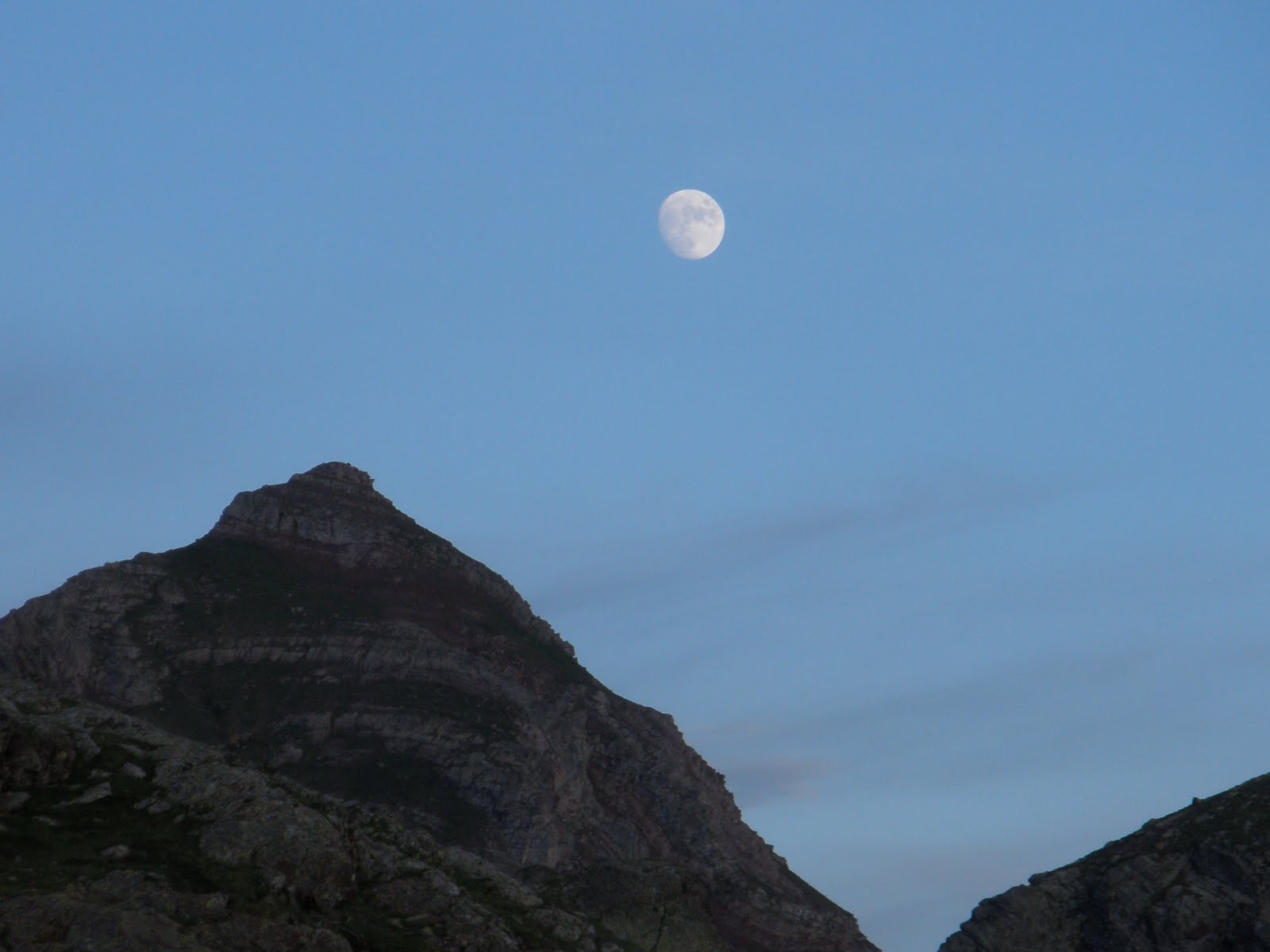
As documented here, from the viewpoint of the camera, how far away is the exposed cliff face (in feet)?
326

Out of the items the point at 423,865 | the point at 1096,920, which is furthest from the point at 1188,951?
the point at 423,865

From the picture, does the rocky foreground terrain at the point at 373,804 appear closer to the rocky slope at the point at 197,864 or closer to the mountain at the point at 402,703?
the rocky slope at the point at 197,864

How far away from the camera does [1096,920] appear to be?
104062mm

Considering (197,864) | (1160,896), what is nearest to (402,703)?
(1160,896)

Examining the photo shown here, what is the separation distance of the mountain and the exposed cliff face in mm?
35368

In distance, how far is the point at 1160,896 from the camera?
103 meters

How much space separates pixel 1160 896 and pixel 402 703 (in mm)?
95556

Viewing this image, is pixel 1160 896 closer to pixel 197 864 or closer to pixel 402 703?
pixel 197 864

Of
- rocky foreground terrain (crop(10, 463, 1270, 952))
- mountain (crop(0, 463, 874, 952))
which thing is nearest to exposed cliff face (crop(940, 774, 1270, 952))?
rocky foreground terrain (crop(10, 463, 1270, 952))

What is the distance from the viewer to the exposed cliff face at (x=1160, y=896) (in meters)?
99.4

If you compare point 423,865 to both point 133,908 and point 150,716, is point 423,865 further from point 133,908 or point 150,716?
point 150,716

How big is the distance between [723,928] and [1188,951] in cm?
6933

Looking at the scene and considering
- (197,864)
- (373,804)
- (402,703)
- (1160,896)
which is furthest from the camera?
(402,703)

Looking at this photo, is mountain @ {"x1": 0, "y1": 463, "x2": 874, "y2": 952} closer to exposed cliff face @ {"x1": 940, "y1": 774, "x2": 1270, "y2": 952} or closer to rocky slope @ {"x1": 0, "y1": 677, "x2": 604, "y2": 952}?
exposed cliff face @ {"x1": 940, "y1": 774, "x2": 1270, "y2": 952}
